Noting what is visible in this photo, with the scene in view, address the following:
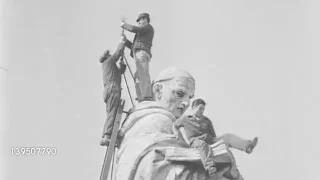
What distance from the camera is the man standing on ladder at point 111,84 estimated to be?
15.5 m

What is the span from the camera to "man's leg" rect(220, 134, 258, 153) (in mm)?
13770

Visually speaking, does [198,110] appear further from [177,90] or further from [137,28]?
[137,28]

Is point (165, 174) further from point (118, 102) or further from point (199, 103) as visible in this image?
point (118, 102)

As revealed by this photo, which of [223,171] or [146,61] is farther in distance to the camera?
[146,61]

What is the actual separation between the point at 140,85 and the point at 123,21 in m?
1.48

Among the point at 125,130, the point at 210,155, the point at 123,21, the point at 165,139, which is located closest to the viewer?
the point at 210,155

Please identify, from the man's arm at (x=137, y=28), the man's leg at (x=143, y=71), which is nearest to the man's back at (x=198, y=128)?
the man's leg at (x=143, y=71)

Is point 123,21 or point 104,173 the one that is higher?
point 123,21

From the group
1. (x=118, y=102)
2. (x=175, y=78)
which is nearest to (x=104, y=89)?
(x=118, y=102)

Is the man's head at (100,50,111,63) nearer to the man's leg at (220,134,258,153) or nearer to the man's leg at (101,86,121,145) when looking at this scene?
the man's leg at (101,86,121,145)

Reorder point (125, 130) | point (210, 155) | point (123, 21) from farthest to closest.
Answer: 1. point (123, 21)
2. point (125, 130)
3. point (210, 155)

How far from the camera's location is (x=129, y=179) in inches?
554

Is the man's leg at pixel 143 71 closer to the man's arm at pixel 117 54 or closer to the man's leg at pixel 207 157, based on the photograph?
the man's arm at pixel 117 54

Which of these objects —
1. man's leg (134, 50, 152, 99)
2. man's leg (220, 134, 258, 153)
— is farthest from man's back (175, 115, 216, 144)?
man's leg (134, 50, 152, 99)
